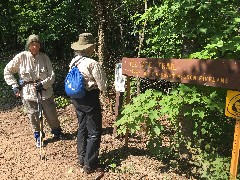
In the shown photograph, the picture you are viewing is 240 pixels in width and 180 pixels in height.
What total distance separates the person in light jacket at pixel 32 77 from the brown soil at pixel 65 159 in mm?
→ 426

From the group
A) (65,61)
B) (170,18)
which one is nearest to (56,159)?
(170,18)

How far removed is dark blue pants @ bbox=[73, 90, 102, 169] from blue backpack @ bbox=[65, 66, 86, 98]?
120 millimetres

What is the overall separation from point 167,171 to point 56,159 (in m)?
1.88

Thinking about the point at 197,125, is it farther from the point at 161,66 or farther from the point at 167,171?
the point at 161,66

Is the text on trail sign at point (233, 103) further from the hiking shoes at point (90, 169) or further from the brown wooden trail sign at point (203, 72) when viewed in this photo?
the hiking shoes at point (90, 169)

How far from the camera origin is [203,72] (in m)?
3.60

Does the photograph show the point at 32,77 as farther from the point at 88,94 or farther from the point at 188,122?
the point at 188,122

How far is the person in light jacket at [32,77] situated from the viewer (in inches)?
213

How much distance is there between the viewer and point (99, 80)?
429 cm

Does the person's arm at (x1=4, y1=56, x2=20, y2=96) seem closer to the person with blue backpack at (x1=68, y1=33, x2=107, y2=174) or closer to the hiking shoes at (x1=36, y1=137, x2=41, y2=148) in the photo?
the hiking shoes at (x1=36, y1=137, x2=41, y2=148)

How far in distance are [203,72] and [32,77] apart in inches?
126

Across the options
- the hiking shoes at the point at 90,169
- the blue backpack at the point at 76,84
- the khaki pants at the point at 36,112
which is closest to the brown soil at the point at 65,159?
the hiking shoes at the point at 90,169

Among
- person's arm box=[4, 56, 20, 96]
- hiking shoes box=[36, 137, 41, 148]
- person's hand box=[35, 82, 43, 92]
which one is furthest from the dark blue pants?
person's arm box=[4, 56, 20, 96]

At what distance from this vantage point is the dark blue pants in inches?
175
